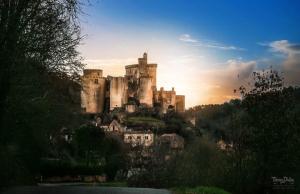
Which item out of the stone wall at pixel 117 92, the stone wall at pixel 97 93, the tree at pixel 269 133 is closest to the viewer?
the tree at pixel 269 133

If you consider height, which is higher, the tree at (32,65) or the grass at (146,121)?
the grass at (146,121)

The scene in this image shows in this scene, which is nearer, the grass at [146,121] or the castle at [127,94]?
the grass at [146,121]

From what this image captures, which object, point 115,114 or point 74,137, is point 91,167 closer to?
point 74,137

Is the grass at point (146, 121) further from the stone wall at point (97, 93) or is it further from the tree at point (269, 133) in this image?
the tree at point (269, 133)

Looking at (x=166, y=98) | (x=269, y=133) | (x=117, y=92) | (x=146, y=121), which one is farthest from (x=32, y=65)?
(x=166, y=98)

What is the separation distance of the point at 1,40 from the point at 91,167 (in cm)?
3794

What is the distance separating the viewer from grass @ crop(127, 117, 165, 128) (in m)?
138

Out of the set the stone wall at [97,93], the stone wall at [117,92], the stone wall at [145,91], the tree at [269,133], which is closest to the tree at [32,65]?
the tree at [269,133]

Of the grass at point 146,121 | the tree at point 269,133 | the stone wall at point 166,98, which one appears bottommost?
the tree at point 269,133

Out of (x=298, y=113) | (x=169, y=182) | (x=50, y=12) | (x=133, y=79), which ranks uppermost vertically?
(x=133, y=79)

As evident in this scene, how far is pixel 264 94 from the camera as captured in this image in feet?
115

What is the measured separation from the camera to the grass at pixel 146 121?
13829cm

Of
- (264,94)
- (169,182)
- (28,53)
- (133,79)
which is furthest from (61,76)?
(133,79)

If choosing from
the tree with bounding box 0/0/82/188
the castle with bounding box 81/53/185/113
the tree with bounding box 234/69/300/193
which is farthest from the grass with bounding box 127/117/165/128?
the tree with bounding box 0/0/82/188
